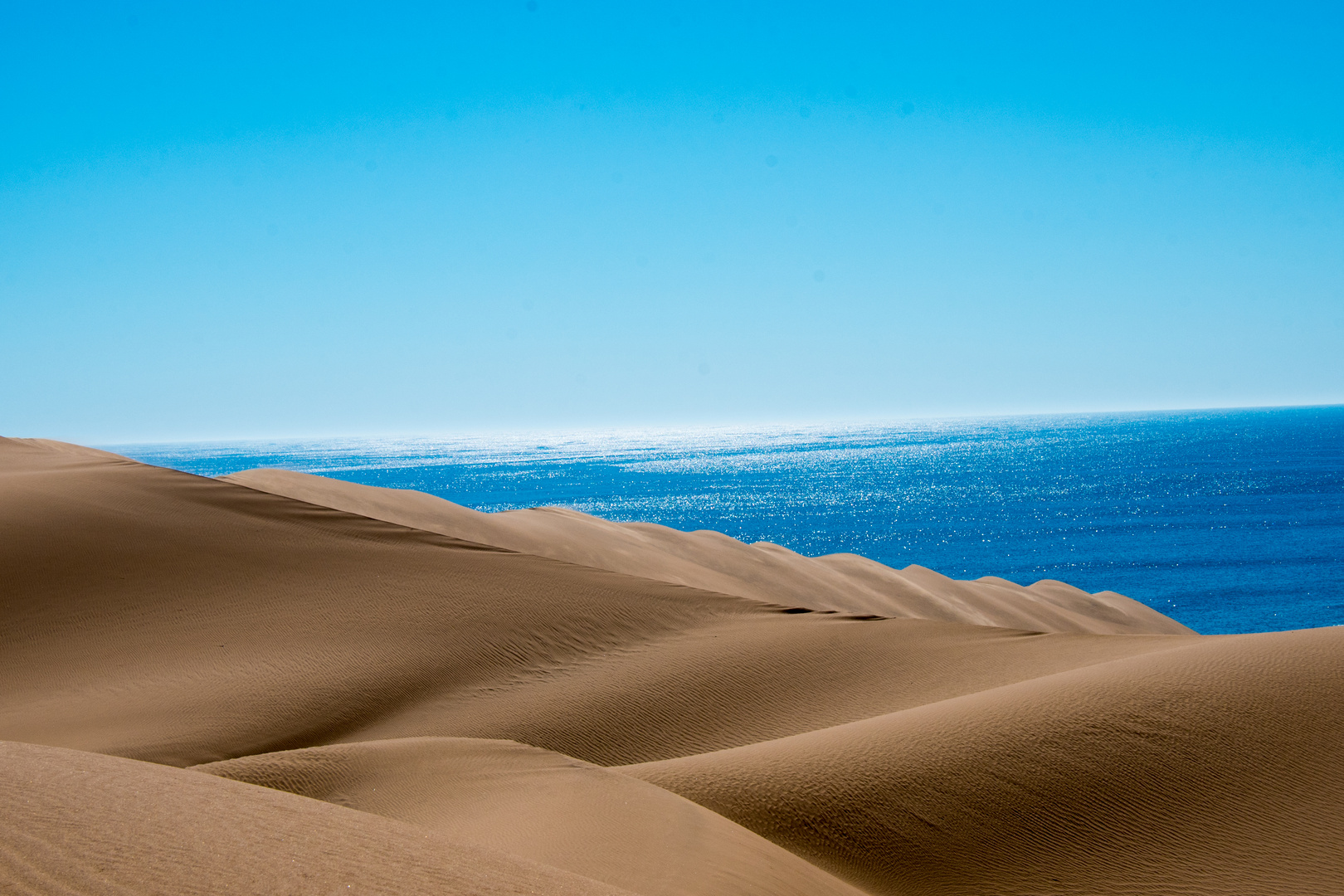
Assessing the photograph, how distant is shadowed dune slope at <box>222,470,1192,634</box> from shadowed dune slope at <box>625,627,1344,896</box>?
427 inches

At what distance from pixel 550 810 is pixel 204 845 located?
8.96 feet

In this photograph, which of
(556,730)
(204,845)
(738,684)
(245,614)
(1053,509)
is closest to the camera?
(204,845)

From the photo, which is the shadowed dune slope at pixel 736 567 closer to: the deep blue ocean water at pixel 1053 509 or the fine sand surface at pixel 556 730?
the fine sand surface at pixel 556 730

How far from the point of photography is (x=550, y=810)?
19.9 ft

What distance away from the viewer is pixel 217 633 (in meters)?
11.5

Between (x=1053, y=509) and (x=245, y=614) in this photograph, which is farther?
(x=1053, y=509)

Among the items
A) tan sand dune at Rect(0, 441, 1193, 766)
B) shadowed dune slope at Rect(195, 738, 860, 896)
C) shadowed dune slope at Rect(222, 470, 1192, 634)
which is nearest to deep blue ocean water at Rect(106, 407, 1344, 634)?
shadowed dune slope at Rect(222, 470, 1192, 634)

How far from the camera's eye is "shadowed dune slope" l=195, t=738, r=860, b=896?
199 inches

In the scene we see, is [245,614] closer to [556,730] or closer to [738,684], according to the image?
[556,730]

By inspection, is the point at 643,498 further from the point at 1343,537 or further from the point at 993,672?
the point at 993,672

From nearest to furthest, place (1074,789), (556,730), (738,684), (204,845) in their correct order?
(204,845)
(1074,789)
(556,730)
(738,684)

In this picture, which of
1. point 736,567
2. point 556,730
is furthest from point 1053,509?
point 556,730

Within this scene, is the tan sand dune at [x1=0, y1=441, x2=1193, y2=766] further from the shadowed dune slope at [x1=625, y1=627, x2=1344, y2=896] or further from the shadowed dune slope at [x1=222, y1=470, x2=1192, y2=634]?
the shadowed dune slope at [x1=222, y1=470, x2=1192, y2=634]

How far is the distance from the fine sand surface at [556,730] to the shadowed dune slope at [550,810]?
31 millimetres
